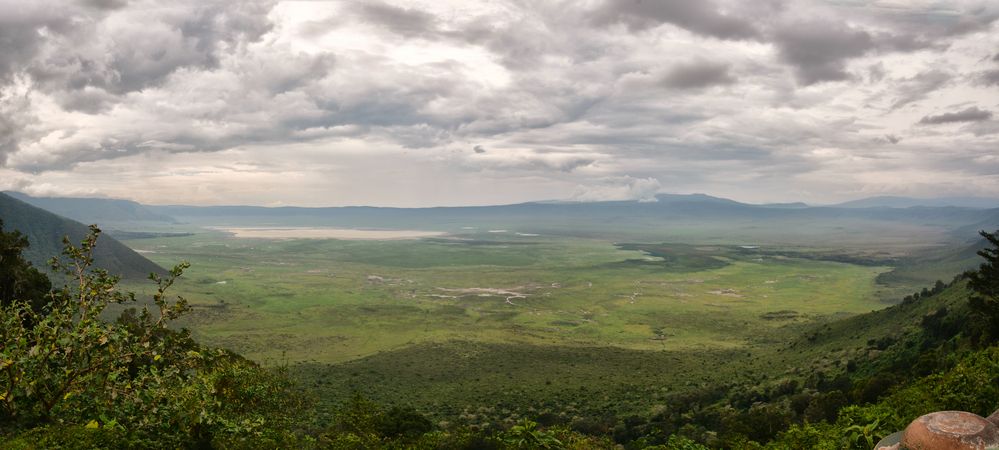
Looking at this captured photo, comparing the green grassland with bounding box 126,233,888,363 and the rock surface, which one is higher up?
the rock surface

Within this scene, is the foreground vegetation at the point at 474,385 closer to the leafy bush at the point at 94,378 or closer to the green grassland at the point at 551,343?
the leafy bush at the point at 94,378

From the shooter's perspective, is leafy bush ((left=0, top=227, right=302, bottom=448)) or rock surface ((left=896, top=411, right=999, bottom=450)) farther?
leafy bush ((left=0, top=227, right=302, bottom=448))

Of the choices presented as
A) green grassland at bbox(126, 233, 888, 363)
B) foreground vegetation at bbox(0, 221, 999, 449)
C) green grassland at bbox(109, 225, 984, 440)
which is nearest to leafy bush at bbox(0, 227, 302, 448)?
foreground vegetation at bbox(0, 221, 999, 449)

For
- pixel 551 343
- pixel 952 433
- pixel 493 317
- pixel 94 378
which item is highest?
pixel 94 378

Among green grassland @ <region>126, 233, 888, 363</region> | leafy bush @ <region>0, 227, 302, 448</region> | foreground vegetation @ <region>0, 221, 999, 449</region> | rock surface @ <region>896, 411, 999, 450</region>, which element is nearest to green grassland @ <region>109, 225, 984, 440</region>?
green grassland @ <region>126, 233, 888, 363</region>

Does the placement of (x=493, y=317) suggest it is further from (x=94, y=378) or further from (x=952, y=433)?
(x=952, y=433)

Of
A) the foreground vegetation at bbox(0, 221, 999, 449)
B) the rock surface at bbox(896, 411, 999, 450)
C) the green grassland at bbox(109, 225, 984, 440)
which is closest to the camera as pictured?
the rock surface at bbox(896, 411, 999, 450)

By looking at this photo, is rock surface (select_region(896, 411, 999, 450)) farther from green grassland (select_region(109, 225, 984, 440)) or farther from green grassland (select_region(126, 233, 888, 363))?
green grassland (select_region(126, 233, 888, 363))

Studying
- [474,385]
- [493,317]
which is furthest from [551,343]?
[474,385]

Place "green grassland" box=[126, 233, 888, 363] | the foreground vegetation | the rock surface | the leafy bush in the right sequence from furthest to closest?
"green grassland" box=[126, 233, 888, 363]
the foreground vegetation
the leafy bush
the rock surface
